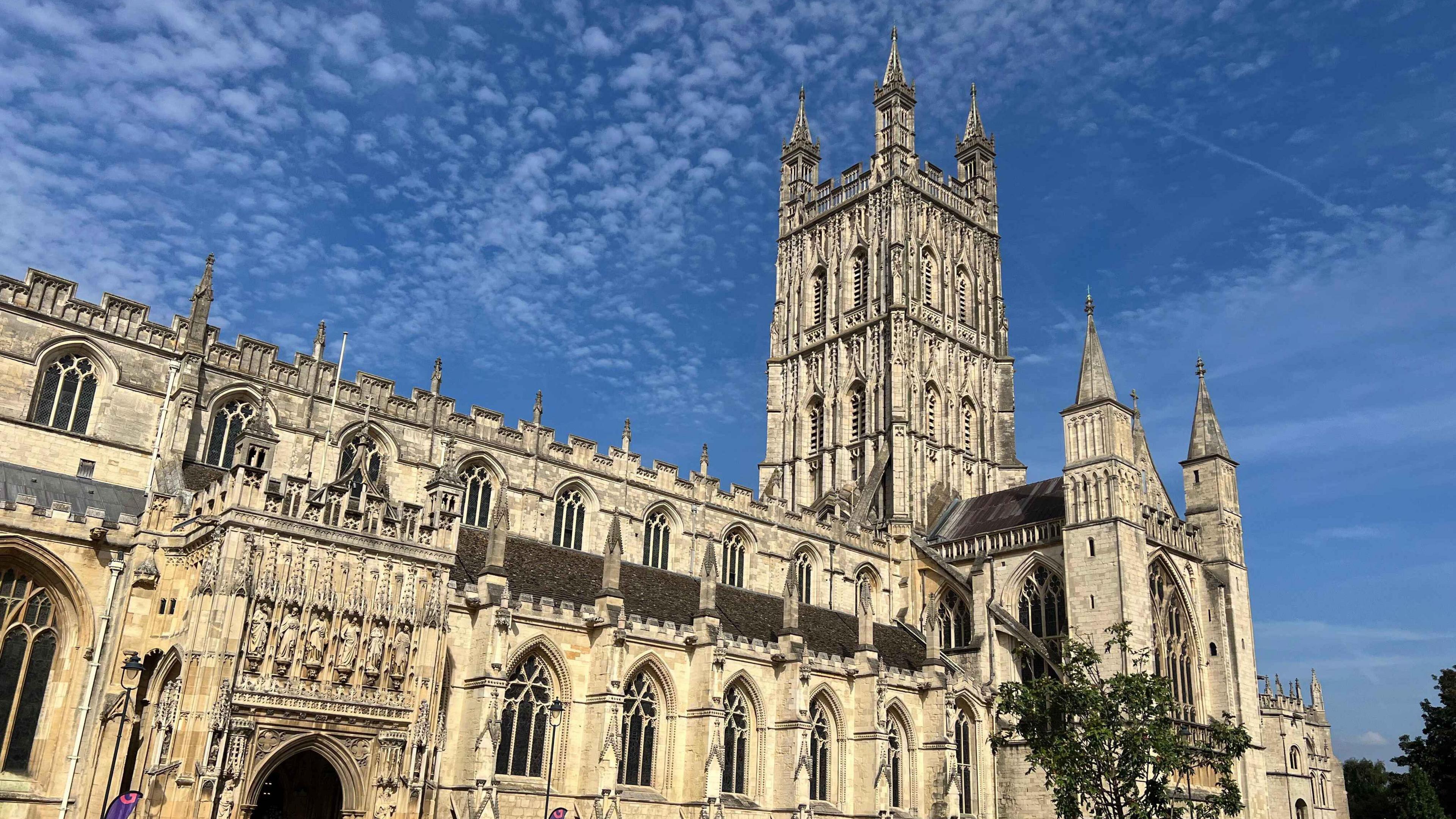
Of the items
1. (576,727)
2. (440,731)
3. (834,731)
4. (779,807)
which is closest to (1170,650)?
(834,731)

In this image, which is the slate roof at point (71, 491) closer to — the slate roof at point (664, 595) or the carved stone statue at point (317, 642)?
the carved stone statue at point (317, 642)

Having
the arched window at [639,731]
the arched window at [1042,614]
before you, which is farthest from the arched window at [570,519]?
the arched window at [1042,614]

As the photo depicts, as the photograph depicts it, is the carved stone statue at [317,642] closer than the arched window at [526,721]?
Yes

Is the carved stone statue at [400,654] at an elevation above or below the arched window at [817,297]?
below

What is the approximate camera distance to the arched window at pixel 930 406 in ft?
170

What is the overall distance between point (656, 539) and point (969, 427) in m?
20.4

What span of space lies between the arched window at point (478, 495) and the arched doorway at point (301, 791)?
424 inches

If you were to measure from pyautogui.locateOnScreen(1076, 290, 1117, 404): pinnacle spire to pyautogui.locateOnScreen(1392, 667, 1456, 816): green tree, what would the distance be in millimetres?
29568

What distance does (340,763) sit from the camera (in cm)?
2345

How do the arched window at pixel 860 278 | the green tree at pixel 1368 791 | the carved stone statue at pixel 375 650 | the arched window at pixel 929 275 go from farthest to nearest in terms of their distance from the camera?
the green tree at pixel 1368 791 → the arched window at pixel 860 278 → the arched window at pixel 929 275 → the carved stone statue at pixel 375 650

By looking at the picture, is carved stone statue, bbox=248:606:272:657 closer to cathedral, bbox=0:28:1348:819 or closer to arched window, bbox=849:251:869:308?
cathedral, bbox=0:28:1348:819

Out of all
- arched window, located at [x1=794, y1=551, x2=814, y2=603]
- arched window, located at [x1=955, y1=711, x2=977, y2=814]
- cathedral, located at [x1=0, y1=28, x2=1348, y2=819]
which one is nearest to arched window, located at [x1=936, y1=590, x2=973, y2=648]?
cathedral, located at [x1=0, y1=28, x2=1348, y2=819]

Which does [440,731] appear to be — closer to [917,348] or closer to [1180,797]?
[1180,797]

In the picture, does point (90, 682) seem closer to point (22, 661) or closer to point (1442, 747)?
point (22, 661)
